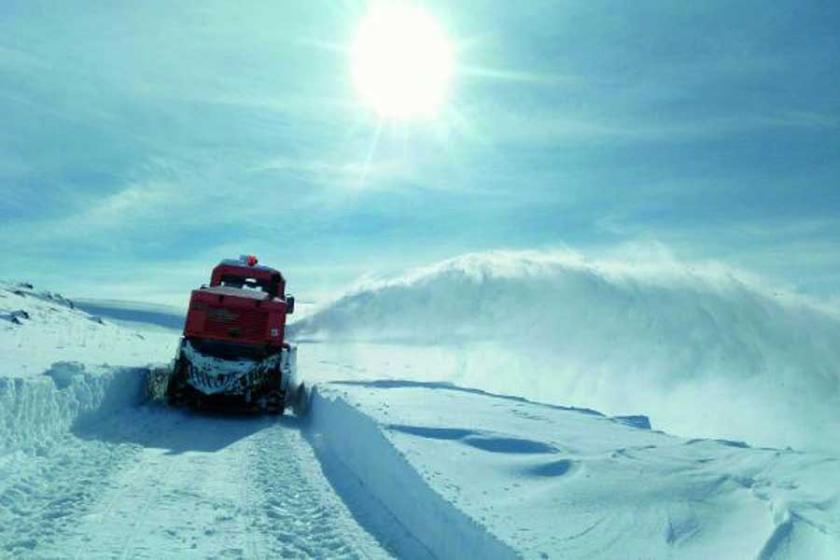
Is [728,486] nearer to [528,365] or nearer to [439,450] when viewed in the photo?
[439,450]

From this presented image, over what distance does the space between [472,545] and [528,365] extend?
71.3 feet

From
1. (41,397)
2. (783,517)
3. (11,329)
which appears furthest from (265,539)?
(11,329)

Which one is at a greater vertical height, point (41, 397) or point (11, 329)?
point (11, 329)

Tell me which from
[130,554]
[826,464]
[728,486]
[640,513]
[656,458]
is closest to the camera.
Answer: [130,554]

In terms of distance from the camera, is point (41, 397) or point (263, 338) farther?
point (263, 338)

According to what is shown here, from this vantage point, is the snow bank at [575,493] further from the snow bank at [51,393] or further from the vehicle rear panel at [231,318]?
the vehicle rear panel at [231,318]

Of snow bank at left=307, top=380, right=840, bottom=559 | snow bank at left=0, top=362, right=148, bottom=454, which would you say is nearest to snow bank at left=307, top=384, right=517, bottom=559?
snow bank at left=307, top=380, right=840, bottom=559

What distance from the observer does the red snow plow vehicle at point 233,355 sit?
1202 centimetres

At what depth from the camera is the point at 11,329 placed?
66.2ft

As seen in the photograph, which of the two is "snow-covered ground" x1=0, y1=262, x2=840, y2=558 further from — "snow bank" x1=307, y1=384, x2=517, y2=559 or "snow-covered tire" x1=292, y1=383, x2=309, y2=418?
"snow-covered tire" x1=292, y1=383, x2=309, y2=418

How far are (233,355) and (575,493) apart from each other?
8.78 m

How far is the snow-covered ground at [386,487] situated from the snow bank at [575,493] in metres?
0.02

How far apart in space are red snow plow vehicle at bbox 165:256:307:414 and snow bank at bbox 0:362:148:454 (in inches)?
47.7

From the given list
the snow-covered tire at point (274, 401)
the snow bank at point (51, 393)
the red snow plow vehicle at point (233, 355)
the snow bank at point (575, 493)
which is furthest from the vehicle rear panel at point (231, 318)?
the snow bank at point (575, 493)
